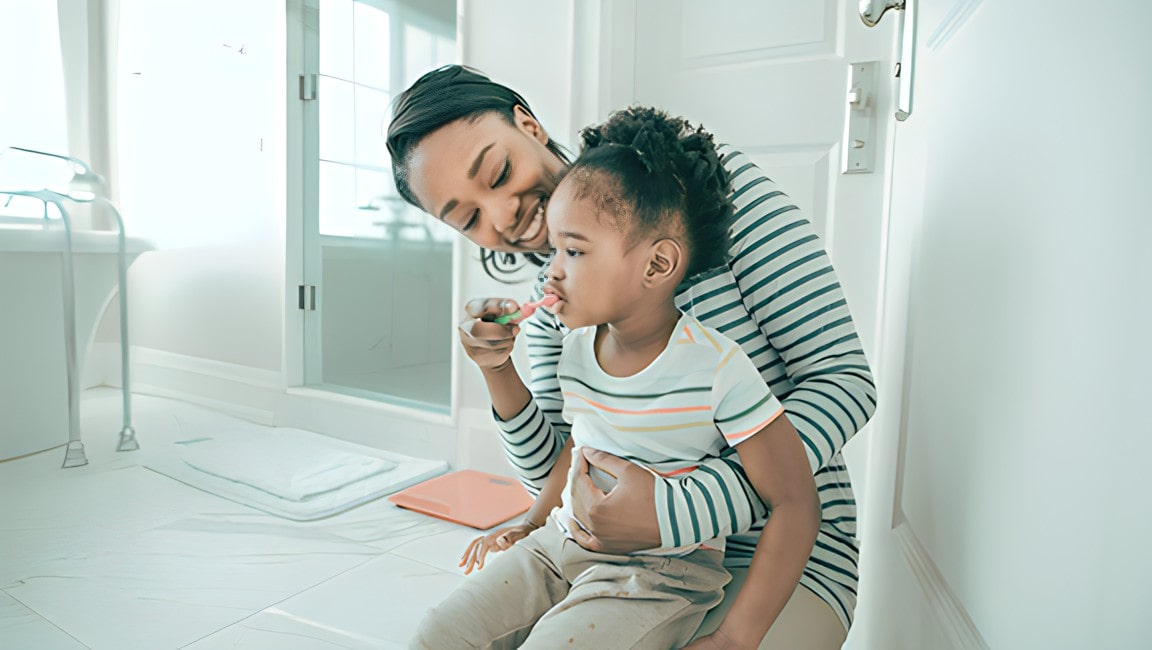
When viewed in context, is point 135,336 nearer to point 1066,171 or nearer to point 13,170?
point 13,170

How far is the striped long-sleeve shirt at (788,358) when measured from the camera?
0.61 meters

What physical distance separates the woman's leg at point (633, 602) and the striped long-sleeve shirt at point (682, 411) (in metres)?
0.02

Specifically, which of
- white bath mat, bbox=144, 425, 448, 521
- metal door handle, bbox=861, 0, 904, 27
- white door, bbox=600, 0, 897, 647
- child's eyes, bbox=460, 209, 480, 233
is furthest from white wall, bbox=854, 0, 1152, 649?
white bath mat, bbox=144, 425, 448, 521

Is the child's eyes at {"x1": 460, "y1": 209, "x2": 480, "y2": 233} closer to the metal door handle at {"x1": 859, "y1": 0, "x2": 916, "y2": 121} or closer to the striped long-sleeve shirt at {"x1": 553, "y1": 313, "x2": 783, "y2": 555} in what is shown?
the striped long-sleeve shirt at {"x1": 553, "y1": 313, "x2": 783, "y2": 555}

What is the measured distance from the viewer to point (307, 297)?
2.56m

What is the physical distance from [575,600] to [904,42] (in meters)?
0.67

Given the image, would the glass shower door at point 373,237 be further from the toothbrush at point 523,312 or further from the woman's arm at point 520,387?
the toothbrush at point 523,312

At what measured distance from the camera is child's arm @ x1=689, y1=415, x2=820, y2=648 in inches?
22.8

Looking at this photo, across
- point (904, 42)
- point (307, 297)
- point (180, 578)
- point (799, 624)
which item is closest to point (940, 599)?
point (799, 624)

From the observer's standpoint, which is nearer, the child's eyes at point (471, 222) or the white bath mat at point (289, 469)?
the child's eyes at point (471, 222)

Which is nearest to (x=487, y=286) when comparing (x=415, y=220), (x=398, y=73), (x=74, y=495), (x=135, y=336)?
(x=415, y=220)

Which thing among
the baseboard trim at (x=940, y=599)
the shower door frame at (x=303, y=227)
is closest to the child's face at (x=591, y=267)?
the baseboard trim at (x=940, y=599)

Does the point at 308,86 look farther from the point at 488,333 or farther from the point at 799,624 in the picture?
the point at 799,624

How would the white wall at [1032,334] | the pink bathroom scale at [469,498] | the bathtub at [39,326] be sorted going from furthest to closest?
the bathtub at [39,326], the pink bathroom scale at [469,498], the white wall at [1032,334]
